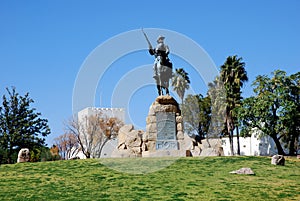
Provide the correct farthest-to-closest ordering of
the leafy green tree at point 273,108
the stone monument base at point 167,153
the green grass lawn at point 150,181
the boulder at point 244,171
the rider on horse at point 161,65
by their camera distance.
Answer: the leafy green tree at point 273,108
the rider on horse at point 161,65
the stone monument base at point 167,153
the boulder at point 244,171
the green grass lawn at point 150,181

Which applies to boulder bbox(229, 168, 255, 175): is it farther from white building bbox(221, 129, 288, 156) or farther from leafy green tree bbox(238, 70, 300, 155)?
white building bbox(221, 129, 288, 156)

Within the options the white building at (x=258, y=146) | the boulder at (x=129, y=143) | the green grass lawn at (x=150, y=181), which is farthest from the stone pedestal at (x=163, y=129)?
the white building at (x=258, y=146)

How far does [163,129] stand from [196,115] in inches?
1219

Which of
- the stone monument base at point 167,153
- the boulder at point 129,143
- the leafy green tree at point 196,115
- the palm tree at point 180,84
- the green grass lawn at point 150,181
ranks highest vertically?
the palm tree at point 180,84

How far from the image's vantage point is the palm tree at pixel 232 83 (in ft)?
156

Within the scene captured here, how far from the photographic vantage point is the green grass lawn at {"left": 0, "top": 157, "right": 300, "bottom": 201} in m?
14.6

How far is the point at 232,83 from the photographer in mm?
48500

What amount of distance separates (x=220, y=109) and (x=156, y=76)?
2353 cm

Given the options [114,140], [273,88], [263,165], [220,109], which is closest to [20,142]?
[114,140]

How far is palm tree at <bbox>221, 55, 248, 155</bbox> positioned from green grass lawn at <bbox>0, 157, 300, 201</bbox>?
81.5 feet

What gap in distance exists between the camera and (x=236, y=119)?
161 ft

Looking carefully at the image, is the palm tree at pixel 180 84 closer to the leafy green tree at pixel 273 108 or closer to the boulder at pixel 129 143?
the leafy green tree at pixel 273 108

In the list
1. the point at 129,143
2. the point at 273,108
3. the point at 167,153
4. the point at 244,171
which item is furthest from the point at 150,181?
the point at 273,108

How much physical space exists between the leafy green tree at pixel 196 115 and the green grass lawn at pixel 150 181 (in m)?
31.7
